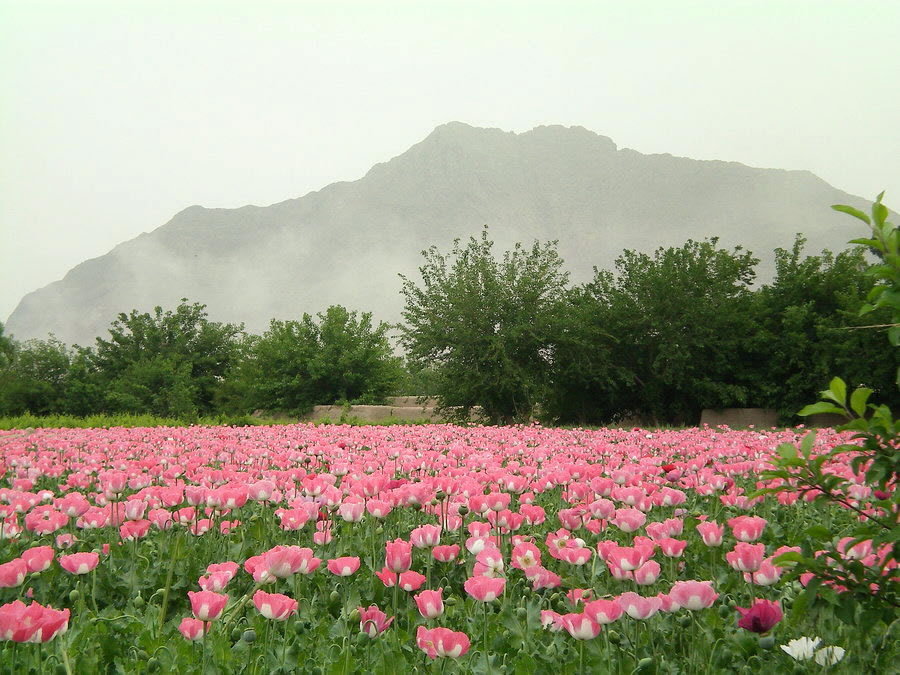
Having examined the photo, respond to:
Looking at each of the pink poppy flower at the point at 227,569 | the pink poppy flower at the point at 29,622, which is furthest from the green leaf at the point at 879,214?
the pink poppy flower at the point at 29,622

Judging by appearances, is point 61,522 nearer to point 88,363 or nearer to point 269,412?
point 269,412

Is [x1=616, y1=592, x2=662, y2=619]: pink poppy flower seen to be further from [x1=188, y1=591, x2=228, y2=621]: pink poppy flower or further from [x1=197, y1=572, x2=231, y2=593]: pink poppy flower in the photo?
[x1=197, y1=572, x2=231, y2=593]: pink poppy flower

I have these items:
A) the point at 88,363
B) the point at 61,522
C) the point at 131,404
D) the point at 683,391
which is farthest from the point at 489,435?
the point at 88,363

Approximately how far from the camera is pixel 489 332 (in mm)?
20656

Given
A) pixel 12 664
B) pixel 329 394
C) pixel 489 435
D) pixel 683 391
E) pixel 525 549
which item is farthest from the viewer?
pixel 329 394

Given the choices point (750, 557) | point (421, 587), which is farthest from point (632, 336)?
point (750, 557)

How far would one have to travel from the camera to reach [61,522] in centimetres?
294

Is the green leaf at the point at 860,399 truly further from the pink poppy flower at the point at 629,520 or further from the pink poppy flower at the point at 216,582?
the pink poppy flower at the point at 216,582

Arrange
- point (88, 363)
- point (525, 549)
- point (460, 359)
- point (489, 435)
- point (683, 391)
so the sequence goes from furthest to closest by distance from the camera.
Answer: point (88, 363)
point (683, 391)
point (460, 359)
point (489, 435)
point (525, 549)

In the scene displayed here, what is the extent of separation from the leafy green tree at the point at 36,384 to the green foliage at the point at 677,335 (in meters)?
31.5

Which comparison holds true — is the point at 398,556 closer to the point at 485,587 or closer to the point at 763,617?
the point at 485,587

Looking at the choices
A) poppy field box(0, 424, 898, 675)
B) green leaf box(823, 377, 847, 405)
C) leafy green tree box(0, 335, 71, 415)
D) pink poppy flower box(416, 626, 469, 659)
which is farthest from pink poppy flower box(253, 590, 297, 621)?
leafy green tree box(0, 335, 71, 415)

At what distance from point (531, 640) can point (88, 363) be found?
1695 inches

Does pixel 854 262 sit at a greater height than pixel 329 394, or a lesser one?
greater
